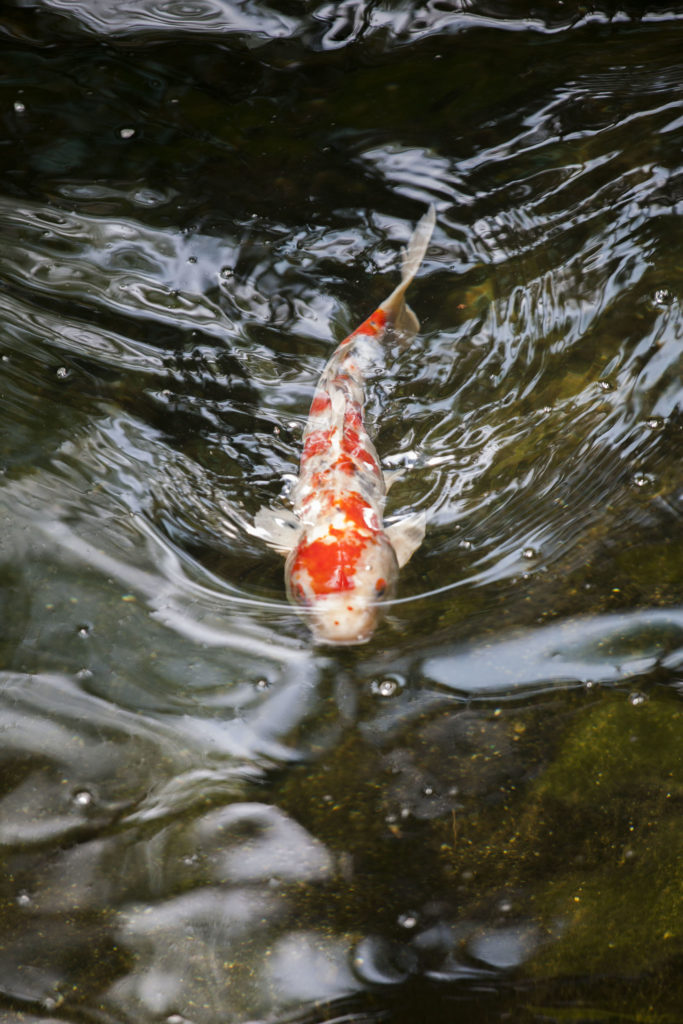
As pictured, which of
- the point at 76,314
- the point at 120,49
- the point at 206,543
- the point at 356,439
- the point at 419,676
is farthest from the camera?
the point at 120,49

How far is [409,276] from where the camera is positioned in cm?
443

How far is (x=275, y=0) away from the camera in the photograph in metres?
4.87

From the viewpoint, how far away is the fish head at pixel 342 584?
10.1 ft

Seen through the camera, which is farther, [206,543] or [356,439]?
[356,439]

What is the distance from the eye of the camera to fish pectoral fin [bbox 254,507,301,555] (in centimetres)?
351

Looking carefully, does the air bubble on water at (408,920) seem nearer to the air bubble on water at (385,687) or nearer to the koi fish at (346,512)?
the air bubble on water at (385,687)

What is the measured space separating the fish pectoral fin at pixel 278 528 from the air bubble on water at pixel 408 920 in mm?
1486

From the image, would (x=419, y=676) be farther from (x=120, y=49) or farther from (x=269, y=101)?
(x=120, y=49)

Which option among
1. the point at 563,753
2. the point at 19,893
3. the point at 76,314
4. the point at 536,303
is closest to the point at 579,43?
the point at 536,303

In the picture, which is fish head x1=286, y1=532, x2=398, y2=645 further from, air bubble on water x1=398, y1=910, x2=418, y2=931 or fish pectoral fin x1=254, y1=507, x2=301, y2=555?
air bubble on water x1=398, y1=910, x2=418, y2=931

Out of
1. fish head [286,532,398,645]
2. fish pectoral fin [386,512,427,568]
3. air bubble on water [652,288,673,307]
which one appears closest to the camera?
fish head [286,532,398,645]

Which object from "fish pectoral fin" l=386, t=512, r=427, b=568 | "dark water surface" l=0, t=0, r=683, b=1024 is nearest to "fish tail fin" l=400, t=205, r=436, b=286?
"dark water surface" l=0, t=0, r=683, b=1024

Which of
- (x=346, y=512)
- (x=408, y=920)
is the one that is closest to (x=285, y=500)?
(x=346, y=512)

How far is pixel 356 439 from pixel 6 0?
135 inches
